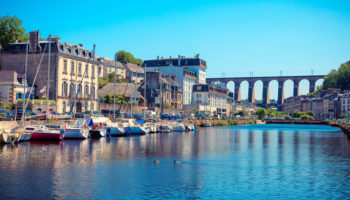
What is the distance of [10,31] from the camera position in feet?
288

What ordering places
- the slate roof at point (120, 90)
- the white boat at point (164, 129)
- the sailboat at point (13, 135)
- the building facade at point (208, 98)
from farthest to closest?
the building facade at point (208, 98), the slate roof at point (120, 90), the white boat at point (164, 129), the sailboat at point (13, 135)

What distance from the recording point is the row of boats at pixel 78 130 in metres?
47.0

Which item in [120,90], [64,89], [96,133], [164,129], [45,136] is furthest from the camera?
[120,90]

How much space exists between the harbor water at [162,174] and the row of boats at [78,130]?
9.82 ft

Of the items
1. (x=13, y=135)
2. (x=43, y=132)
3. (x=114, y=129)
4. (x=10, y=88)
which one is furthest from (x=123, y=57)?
(x=13, y=135)

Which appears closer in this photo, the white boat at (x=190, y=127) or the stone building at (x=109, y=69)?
the white boat at (x=190, y=127)

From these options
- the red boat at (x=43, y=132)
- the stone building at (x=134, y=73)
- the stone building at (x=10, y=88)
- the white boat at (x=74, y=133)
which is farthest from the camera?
the stone building at (x=134, y=73)

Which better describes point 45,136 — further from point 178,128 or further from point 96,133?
point 178,128

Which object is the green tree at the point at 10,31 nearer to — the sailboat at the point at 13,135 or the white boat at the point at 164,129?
the white boat at the point at 164,129

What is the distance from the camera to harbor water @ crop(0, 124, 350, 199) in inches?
955

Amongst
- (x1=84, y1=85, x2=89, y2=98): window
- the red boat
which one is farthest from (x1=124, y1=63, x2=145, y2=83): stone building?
the red boat

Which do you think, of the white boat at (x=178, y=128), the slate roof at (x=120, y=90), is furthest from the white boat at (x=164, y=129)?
the slate roof at (x=120, y=90)

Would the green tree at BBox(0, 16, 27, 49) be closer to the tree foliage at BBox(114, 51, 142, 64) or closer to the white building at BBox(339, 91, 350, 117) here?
the tree foliage at BBox(114, 51, 142, 64)

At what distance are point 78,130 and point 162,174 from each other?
2653 cm
